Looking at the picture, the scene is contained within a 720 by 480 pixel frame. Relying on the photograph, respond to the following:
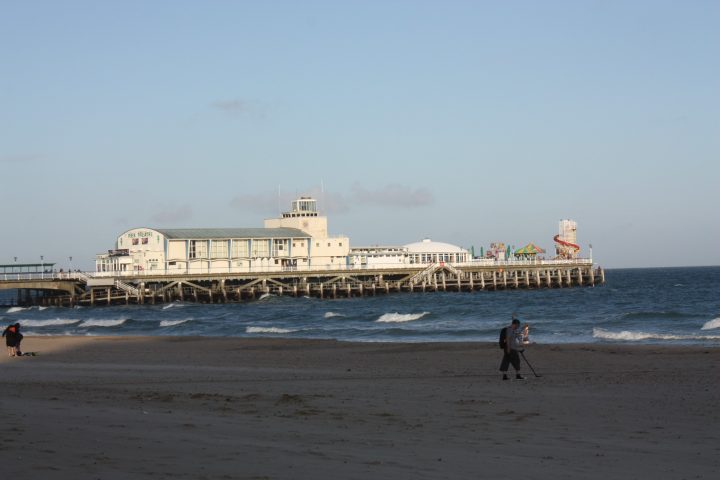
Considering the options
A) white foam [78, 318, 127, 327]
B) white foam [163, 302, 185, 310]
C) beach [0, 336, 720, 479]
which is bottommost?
beach [0, 336, 720, 479]

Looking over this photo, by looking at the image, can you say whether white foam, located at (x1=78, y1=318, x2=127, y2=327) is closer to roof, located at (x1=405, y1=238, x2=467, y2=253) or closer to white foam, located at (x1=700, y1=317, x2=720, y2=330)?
white foam, located at (x1=700, y1=317, x2=720, y2=330)

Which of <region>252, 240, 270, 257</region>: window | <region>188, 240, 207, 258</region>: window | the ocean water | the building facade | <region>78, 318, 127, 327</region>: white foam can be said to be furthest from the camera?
<region>252, 240, 270, 257</region>: window

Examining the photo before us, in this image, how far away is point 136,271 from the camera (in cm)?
7700

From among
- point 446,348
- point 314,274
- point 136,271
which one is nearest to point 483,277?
point 314,274

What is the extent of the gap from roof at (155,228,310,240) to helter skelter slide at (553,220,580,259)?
30.8m

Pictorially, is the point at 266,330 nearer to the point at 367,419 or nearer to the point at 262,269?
the point at 367,419

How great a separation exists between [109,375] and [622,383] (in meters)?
10.6

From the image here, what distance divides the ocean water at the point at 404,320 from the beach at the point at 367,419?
11226 millimetres

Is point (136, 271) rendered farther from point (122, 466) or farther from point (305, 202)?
point (122, 466)

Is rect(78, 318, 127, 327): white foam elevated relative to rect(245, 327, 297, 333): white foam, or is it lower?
elevated

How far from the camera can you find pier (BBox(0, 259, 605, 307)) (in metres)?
73.2

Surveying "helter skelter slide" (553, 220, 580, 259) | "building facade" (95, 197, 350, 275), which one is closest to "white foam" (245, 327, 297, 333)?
"building facade" (95, 197, 350, 275)

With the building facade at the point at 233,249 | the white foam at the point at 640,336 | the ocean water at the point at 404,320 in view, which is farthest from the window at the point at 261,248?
the white foam at the point at 640,336

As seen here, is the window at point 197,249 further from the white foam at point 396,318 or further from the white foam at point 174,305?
the white foam at point 396,318
